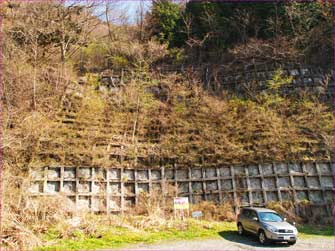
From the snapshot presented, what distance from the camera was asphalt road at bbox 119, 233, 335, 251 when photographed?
36.5 feet

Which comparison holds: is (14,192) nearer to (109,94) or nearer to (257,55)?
(109,94)

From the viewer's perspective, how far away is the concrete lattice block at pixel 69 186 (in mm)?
15477

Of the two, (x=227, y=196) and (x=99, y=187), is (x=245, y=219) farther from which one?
(x=99, y=187)

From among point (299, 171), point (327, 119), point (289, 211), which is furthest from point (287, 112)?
point (289, 211)

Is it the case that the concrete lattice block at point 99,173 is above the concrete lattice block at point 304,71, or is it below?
below

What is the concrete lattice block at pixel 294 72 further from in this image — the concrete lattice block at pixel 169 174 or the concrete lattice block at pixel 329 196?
the concrete lattice block at pixel 169 174

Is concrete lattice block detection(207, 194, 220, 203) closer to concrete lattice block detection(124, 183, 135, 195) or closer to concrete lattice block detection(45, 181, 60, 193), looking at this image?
concrete lattice block detection(124, 183, 135, 195)

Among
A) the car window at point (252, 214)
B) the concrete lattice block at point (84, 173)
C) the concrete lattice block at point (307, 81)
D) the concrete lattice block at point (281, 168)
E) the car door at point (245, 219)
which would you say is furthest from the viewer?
the concrete lattice block at point (307, 81)

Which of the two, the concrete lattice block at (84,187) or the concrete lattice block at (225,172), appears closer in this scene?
the concrete lattice block at (84,187)

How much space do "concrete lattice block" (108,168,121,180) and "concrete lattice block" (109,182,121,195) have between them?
336mm

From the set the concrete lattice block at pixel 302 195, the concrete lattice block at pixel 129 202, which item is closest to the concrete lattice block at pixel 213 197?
the concrete lattice block at pixel 129 202

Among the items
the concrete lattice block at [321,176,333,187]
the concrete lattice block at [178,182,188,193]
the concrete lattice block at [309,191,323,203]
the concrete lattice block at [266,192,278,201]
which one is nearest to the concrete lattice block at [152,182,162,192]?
the concrete lattice block at [178,182,188,193]

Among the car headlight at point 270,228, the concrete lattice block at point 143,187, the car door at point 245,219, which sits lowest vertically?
the car headlight at point 270,228

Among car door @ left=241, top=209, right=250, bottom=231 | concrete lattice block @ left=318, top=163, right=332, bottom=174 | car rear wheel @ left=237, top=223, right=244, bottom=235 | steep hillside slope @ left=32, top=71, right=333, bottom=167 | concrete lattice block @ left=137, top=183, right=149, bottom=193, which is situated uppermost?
steep hillside slope @ left=32, top=71, right=333, bottom=167
